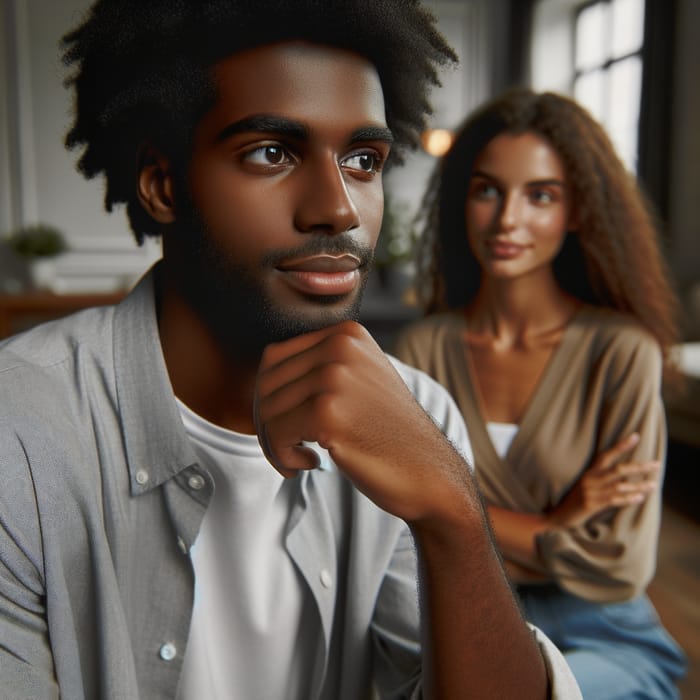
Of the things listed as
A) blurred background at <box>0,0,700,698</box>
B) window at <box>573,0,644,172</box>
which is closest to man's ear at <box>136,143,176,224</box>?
blurred background at <box>0,0,700,698</box>

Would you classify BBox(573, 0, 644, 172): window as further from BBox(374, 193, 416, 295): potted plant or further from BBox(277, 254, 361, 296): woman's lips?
BBox(277, 254, 361, 296): woman's lips

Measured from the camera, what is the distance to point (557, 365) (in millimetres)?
569

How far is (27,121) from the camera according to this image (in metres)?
2.62

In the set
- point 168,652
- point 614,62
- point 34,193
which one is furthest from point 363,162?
point 34,193

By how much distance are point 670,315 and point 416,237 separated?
0.21m

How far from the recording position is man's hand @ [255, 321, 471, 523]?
301 mm

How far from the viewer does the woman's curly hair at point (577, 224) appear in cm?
55

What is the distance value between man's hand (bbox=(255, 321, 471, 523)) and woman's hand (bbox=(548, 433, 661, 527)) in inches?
9.4

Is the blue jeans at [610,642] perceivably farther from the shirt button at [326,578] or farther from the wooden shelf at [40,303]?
the wooden shelf at [40,303]

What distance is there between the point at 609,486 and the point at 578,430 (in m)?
0.05

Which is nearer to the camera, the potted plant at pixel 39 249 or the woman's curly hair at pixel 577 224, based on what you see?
the woman's curly hair at pixel 577 224

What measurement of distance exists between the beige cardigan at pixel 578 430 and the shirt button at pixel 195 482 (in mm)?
214

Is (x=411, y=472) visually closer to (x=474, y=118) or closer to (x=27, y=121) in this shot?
(x=474, y=118)

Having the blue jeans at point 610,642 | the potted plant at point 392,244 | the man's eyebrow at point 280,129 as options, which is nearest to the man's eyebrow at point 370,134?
the man's eyebrow at point 280,129
